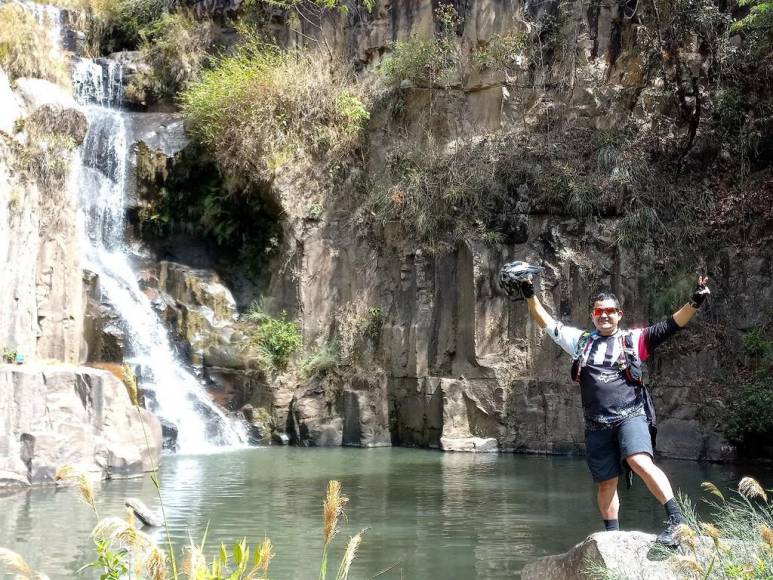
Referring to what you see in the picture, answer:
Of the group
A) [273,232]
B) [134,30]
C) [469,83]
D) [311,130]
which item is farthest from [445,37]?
[134,30]

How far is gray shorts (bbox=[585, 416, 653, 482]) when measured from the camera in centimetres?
553

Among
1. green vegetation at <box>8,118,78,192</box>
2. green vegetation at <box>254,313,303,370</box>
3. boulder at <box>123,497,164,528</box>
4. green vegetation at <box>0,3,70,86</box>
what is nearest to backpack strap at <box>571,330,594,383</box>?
boulder at <box>123,497,164,528</box>

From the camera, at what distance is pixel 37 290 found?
51.9ft

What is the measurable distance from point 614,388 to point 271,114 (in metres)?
14.7

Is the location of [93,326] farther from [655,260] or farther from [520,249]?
[655,260]

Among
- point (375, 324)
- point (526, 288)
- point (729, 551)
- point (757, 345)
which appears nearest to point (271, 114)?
point (375, 324)

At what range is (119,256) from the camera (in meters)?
18.6

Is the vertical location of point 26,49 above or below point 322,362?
above

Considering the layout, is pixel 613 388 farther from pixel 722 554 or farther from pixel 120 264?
pixel 120 264

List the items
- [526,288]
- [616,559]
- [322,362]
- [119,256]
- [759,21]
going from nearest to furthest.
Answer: [616,559] → [526,288] → [759,21] → [322,362] → [119,256]

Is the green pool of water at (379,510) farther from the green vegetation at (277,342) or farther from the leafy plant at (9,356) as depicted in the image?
the green vegetation at (277,342)

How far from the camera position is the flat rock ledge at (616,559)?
4652 millimetres

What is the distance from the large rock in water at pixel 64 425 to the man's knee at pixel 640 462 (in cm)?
697

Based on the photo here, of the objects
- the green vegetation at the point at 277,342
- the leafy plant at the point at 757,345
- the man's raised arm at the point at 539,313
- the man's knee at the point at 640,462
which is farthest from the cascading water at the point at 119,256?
the man's knee at the point at 640,462
